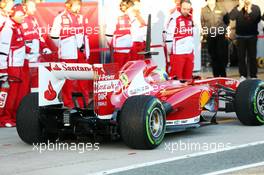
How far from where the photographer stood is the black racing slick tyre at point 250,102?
37.1 feet

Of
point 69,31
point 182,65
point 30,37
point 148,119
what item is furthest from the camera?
point 182,65

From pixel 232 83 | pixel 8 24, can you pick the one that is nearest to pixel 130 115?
pixel 232 83

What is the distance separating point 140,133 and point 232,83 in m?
3.08

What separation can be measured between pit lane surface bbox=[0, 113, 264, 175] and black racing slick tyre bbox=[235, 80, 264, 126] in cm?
36

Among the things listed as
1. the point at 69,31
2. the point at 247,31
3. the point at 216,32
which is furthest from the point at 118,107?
the point at 247,31

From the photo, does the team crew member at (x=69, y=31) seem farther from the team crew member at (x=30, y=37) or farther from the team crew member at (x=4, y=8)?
the team crew member at (x=4, y=8)

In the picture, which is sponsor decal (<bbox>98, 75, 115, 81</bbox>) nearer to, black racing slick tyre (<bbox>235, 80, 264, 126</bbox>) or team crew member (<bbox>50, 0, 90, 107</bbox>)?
black racing slick tyre (<bbox>235, 80, 264, 126</bbox>)

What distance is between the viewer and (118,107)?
9930 millimetres

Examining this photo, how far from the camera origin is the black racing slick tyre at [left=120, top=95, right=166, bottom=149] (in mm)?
9391

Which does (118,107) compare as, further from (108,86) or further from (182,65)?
(182,65)

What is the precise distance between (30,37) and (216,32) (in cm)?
598

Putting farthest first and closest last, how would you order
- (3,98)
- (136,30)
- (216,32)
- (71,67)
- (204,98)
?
(216,32) → (136,30) → (3,98) → (204,98) → (71,67)

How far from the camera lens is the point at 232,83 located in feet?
39.5

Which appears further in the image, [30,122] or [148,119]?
[30,122]
